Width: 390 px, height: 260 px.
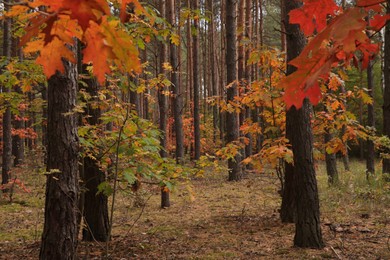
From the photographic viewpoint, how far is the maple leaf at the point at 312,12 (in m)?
1.49

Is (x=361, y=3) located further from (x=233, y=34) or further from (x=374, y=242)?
(x=233, y=34)

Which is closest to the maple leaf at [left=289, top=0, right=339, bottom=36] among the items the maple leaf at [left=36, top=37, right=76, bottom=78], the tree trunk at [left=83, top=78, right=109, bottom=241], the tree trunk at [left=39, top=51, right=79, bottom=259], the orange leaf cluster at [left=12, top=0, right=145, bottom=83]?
the orange leaf cluster at [left=12, top=0, right=145, bottom=83]

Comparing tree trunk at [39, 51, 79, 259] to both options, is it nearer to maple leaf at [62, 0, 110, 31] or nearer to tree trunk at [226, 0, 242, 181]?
maple leaf at [62, 0, 110, 31]

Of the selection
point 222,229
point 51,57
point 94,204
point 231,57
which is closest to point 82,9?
point 51,57

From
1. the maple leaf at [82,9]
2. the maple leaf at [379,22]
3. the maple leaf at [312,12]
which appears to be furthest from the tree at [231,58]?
the maple leaf at [82,9]

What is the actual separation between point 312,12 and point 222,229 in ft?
16.7

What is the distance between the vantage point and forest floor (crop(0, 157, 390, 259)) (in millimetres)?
4617

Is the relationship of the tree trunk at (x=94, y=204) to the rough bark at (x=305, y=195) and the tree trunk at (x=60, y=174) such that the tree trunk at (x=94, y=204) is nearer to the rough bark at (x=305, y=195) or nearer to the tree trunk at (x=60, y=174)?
the tree trunk at (x=60, y=174)

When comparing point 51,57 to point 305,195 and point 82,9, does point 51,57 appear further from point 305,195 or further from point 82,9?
point 305,195

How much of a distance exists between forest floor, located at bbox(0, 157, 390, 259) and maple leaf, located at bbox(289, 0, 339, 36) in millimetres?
3153

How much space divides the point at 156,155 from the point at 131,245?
64.8 inches

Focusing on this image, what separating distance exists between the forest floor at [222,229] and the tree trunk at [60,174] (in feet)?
2.67

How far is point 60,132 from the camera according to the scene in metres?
3.57

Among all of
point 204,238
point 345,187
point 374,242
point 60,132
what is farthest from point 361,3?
point 345,187
